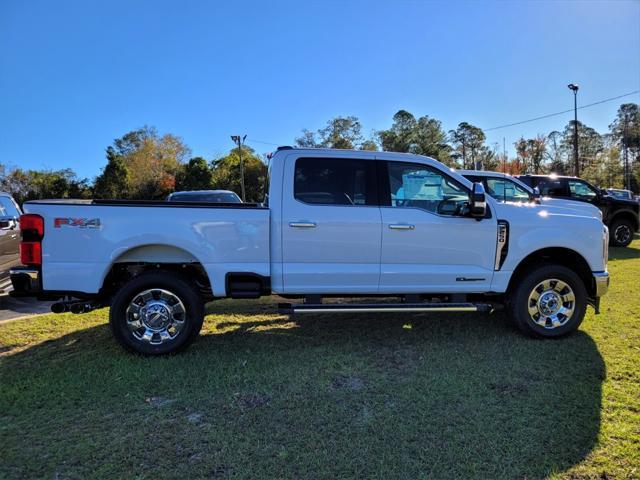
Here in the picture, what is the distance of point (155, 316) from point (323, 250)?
1.82 m

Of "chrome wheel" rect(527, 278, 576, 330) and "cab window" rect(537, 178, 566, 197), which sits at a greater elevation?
"cab window" rect(537, 178, 566, 197)

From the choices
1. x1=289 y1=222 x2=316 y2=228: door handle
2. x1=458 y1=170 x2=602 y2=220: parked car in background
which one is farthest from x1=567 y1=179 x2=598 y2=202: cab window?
x1=289 y1=222 x2=316 y2=228: door handle

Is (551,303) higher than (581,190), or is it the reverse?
(581,190)

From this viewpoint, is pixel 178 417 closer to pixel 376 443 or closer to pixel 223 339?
pixel 376 443

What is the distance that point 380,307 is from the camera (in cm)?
494

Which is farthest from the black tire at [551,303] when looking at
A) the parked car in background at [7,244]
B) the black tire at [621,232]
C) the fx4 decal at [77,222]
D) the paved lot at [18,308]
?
the black tire at [621,232]

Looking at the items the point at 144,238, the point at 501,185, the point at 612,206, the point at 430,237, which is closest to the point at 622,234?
the point at 612,206

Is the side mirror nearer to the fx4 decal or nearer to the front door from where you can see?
the front door

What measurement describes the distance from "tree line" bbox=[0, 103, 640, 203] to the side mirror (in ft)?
127

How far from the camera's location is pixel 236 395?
3.87 metres

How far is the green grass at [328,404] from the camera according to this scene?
2.92 meters

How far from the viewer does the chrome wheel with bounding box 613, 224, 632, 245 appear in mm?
13406

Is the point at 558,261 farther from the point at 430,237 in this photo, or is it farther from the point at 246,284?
the point at 246,284

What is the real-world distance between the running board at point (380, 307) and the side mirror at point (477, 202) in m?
1.01
